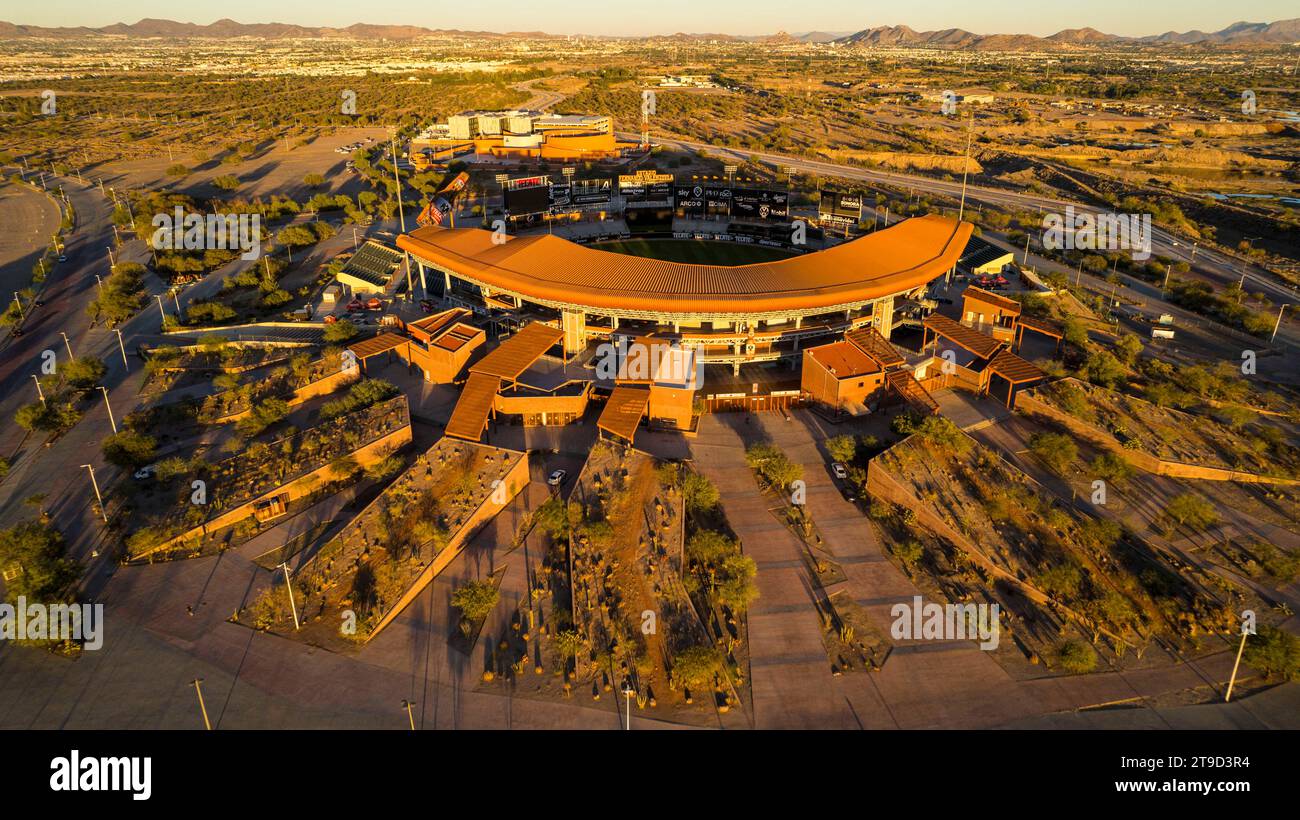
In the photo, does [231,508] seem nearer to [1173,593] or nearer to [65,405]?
[65,405]

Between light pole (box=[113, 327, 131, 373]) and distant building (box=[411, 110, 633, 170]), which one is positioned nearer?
light pole (box=[113, 327, 131, 373])

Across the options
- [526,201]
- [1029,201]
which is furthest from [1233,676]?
[1029,201]

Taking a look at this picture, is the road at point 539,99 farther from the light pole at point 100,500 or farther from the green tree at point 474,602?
the green tree at point 474,602

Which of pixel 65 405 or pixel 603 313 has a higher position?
pixel 603 313

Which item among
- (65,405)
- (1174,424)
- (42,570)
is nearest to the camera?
(42,570)

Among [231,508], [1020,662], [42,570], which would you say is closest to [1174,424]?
[1020,662]

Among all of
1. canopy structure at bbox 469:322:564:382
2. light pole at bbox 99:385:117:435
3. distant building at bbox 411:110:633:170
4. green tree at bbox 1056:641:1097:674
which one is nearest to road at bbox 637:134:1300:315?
distant building at bbox 411:110:633:170

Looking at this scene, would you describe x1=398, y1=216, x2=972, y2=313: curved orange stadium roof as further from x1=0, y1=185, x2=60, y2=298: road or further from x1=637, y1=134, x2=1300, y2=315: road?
x1=0, y1=185, x2=60, y2=298: road
